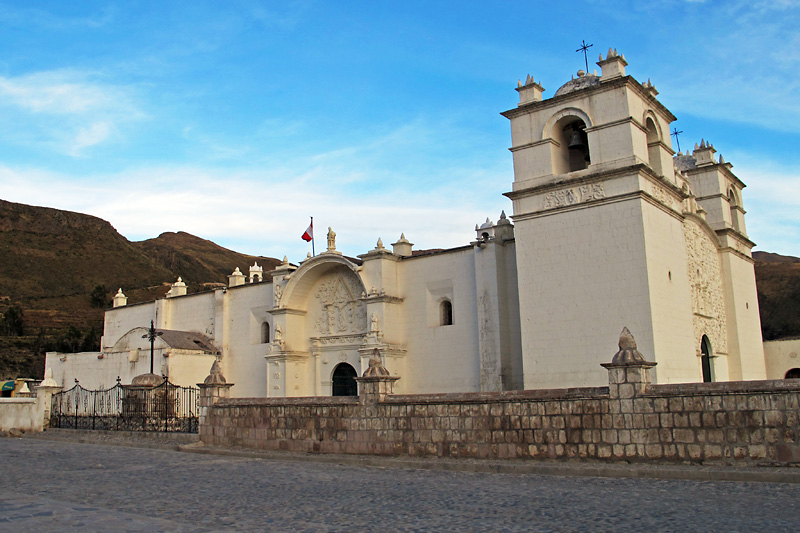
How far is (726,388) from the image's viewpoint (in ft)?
34.0

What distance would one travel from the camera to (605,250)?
60.0ft

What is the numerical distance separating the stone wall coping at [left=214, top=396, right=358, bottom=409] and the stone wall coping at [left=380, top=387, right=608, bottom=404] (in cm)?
109

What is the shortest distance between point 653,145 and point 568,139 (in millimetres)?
2474

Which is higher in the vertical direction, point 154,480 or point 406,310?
point 406,310

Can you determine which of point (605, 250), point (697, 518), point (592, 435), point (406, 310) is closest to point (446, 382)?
point (406, 310)

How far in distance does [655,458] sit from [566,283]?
27.5 feet

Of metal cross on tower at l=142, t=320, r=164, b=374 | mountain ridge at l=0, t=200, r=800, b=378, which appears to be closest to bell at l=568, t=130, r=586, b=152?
metal cross on tower at l=142, t=320, r=164, b=374

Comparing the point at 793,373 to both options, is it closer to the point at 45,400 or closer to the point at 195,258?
the point at 45,400

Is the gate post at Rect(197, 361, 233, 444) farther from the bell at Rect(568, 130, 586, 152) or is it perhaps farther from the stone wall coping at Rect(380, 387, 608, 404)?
the bell at Rect(568, 130, 586, 152)

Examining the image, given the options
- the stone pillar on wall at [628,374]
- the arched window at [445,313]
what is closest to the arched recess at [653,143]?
the arched window at [445,313]

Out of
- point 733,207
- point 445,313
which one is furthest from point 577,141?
point 733,207

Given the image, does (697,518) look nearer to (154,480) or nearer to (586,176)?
(154,480)

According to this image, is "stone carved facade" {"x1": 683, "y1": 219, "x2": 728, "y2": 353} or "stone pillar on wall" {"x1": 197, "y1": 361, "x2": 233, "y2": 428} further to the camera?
"stone carved facade" {"x1": 683, "y1": 219, "x2": 728, "y2": 353}

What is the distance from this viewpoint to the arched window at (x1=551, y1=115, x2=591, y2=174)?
1988 cm
